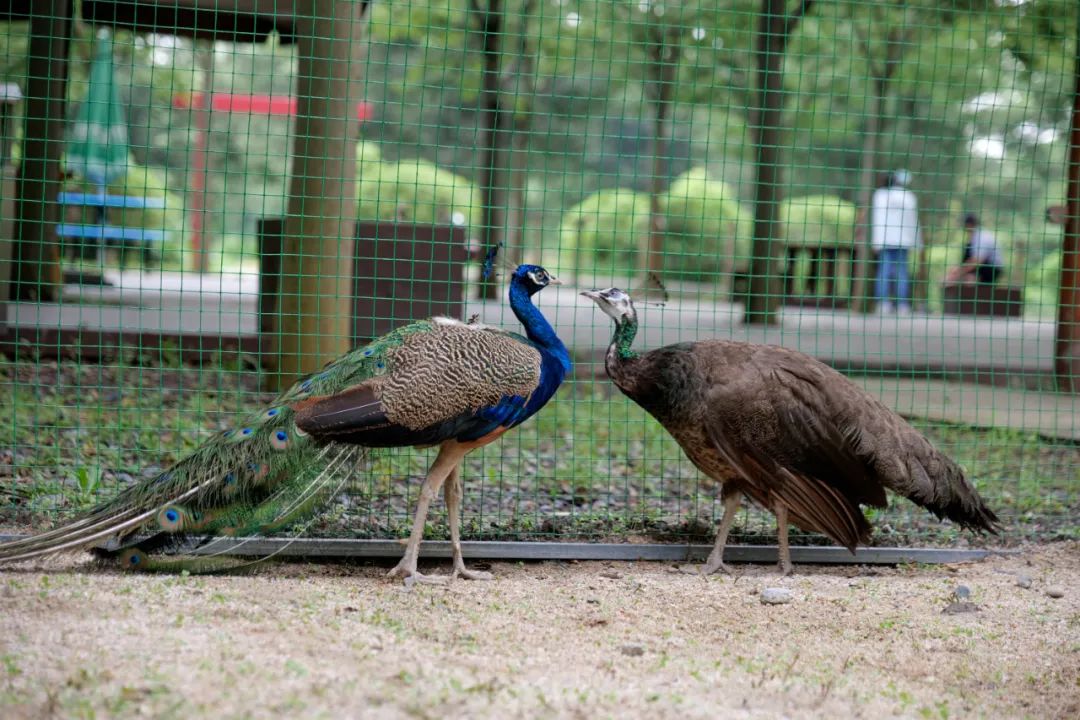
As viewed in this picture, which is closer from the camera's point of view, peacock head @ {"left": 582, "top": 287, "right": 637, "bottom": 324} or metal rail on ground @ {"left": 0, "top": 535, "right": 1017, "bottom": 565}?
metal rail on ground @ {"left": 0, "top": 535, "right": 1017, "bottom": 565}

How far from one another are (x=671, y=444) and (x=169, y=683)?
6104mm

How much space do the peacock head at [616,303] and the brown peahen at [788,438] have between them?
0.01m

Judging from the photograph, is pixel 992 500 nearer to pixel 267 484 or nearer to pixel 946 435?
pixel 946 435

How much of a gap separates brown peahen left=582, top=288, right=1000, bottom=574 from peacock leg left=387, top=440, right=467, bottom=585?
124 cm

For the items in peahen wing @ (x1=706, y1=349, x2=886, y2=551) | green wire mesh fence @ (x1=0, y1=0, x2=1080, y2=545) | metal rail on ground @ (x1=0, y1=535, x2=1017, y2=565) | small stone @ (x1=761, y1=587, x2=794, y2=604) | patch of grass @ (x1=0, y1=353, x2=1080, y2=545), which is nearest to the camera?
small stone @ (x1=761, y1=587, x2=794, y2=604)

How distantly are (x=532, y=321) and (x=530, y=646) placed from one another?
188cm

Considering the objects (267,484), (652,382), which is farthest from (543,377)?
(267,484)

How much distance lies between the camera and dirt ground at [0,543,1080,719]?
3.41 meters

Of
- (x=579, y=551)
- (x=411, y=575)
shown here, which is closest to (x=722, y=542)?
(x=579, y=551)

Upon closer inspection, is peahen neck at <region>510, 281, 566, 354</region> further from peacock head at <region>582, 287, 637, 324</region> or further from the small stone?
the small stone

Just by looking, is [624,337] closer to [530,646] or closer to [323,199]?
[323,199]

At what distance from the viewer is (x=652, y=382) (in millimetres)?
6156

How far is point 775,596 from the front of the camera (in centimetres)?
536

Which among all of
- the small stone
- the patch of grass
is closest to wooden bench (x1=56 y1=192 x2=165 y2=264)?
the patch of grass
